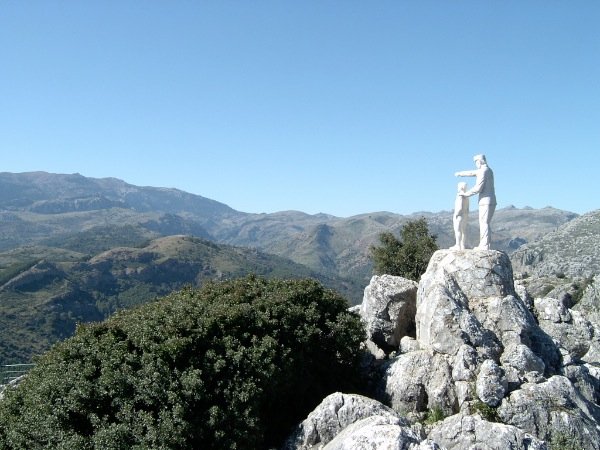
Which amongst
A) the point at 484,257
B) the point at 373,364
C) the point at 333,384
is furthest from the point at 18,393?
the point at 484,257

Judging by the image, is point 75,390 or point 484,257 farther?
point 484,257

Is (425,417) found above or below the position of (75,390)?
below

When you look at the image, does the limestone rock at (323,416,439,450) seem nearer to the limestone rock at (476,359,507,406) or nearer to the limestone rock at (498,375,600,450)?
the limestone rock at (476,359,507,406)

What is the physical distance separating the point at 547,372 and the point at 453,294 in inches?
240

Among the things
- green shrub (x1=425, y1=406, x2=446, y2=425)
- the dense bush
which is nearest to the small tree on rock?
the dense bush

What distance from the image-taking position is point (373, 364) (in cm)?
2742

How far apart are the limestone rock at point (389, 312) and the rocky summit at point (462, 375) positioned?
6 centimetres

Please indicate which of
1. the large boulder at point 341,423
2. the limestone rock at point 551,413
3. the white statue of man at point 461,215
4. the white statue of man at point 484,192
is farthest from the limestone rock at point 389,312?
the limestone rock at point 551,413

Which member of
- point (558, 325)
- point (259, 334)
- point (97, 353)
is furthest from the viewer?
point (558, 325)

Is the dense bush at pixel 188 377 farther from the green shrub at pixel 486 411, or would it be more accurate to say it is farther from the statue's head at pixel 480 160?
the statue's head at pixel 480 160

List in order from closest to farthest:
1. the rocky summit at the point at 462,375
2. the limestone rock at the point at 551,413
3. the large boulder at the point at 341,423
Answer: the large boulder at the point at 341,423 → the rocky summit at the point at 462,375 → the limestone rock at the point at 551,413

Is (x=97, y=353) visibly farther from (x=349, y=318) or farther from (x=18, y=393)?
(x=349, y=318)

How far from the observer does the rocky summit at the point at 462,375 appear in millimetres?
19125

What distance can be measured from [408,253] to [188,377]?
138ft
